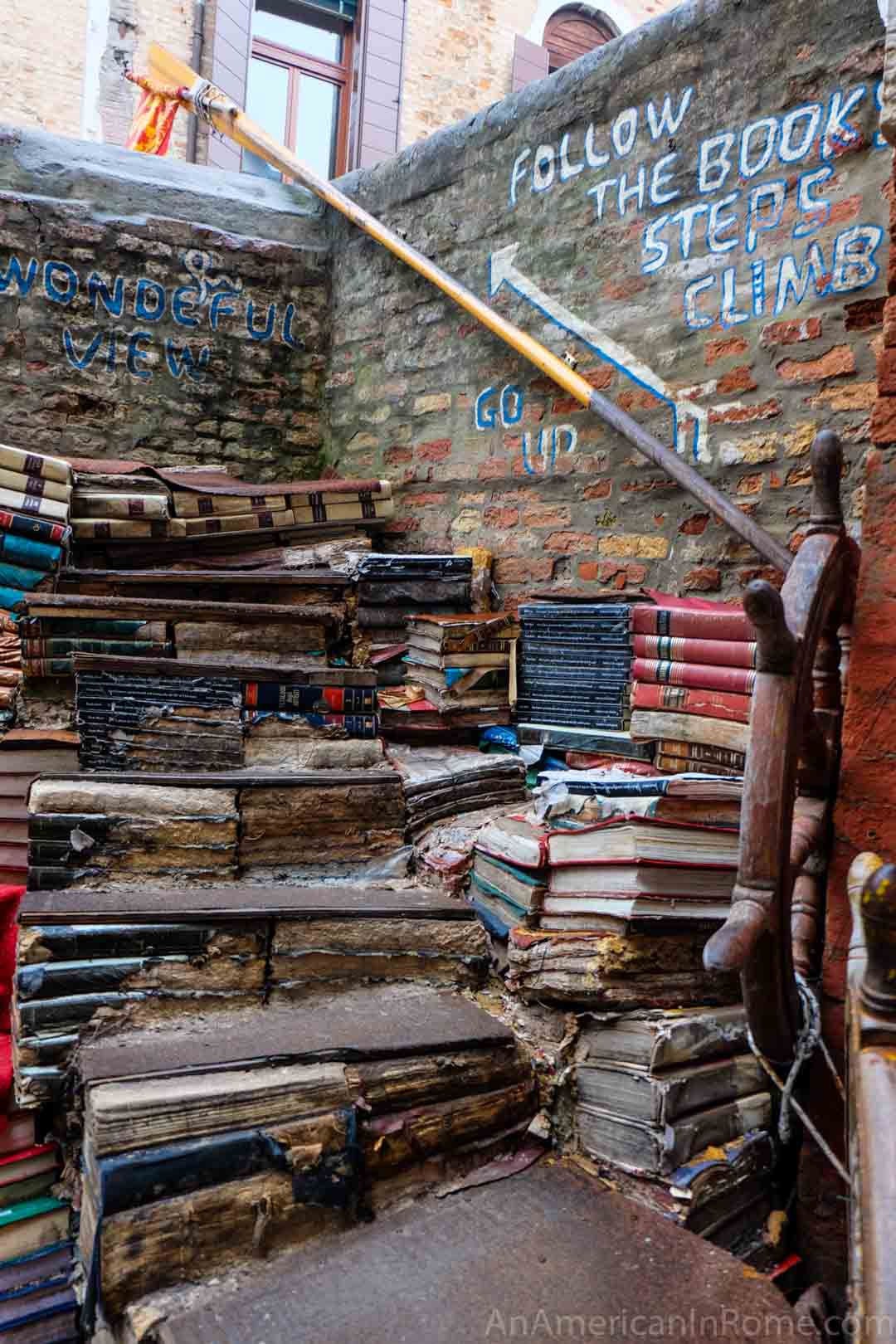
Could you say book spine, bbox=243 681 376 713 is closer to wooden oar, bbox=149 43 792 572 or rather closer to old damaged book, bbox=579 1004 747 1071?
old damaged book, bbox=579 1004 747 1071

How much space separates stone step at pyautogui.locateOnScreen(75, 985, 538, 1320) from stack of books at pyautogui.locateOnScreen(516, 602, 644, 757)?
1.35m

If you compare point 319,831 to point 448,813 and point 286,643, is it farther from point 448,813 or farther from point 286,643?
point 286,643

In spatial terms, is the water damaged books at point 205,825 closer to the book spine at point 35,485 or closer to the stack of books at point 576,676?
the stack of books at point 576,676

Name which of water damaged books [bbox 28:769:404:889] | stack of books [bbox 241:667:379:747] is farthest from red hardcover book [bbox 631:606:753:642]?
water damaged books [bbox 28:769:404:889]

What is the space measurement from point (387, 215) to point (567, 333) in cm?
130

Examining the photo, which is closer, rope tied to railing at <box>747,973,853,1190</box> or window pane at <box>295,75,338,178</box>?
rope tied to railing at <box>747,973,853,1190</box>

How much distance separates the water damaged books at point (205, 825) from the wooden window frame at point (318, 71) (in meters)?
7.77

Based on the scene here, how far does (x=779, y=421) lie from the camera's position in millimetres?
2885

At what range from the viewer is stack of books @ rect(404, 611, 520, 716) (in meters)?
3.28

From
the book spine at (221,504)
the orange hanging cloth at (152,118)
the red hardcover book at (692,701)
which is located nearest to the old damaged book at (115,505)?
the book spine at (221,504)

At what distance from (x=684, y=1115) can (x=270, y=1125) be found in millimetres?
718

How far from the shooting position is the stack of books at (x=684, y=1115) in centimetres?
165

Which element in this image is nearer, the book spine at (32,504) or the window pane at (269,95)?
the book spine at (32,504)
